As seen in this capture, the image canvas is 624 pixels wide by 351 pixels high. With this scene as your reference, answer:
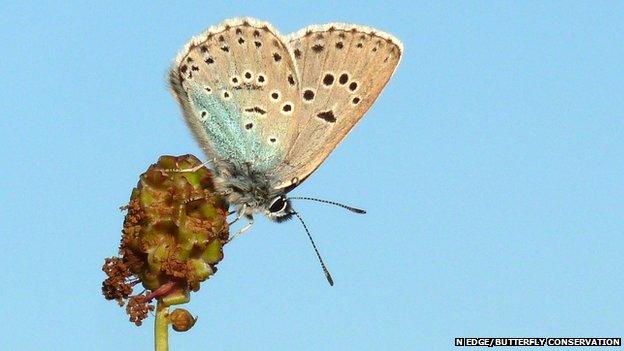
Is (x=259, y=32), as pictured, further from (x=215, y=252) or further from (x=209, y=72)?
(x=215, y=252)

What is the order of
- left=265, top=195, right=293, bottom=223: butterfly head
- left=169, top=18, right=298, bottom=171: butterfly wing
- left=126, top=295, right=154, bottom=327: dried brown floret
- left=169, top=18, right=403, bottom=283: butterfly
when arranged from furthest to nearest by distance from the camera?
1. left=169, top=18, right=298, bottom=171: butterfly wing
2. left=169, top=18, right=403, bottom=283: butterfly
3. left=265, top=195, right=293, bottom=223: butterfly head
4. left=126, top=295, right=154, bottom=327: dried brown floret

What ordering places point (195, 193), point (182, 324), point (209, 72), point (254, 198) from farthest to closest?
1. point (209, 72)
2. point (254, 198)
3. point (195, 193)
4. point (182, 324)

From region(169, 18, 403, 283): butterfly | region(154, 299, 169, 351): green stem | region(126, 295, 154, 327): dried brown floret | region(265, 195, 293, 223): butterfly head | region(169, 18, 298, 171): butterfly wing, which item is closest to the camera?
region(154, 299, 169, 351): green stem

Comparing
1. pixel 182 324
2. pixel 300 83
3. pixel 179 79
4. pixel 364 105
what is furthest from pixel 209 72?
pixel 182 324

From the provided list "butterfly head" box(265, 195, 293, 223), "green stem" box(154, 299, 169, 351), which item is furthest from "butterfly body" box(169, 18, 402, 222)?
"green stem" box(154, 299, 169, 351)

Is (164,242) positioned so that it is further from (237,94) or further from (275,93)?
(275,93)

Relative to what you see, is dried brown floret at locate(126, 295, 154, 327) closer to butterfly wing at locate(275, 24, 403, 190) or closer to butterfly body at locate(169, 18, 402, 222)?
butterfly body at locate(169, 18, 402, 222)

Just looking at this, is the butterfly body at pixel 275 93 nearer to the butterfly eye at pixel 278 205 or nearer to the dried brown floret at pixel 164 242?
the butterfly eye at pixel 278 205

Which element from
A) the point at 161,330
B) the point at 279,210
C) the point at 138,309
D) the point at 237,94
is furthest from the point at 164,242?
the point at 237,94
